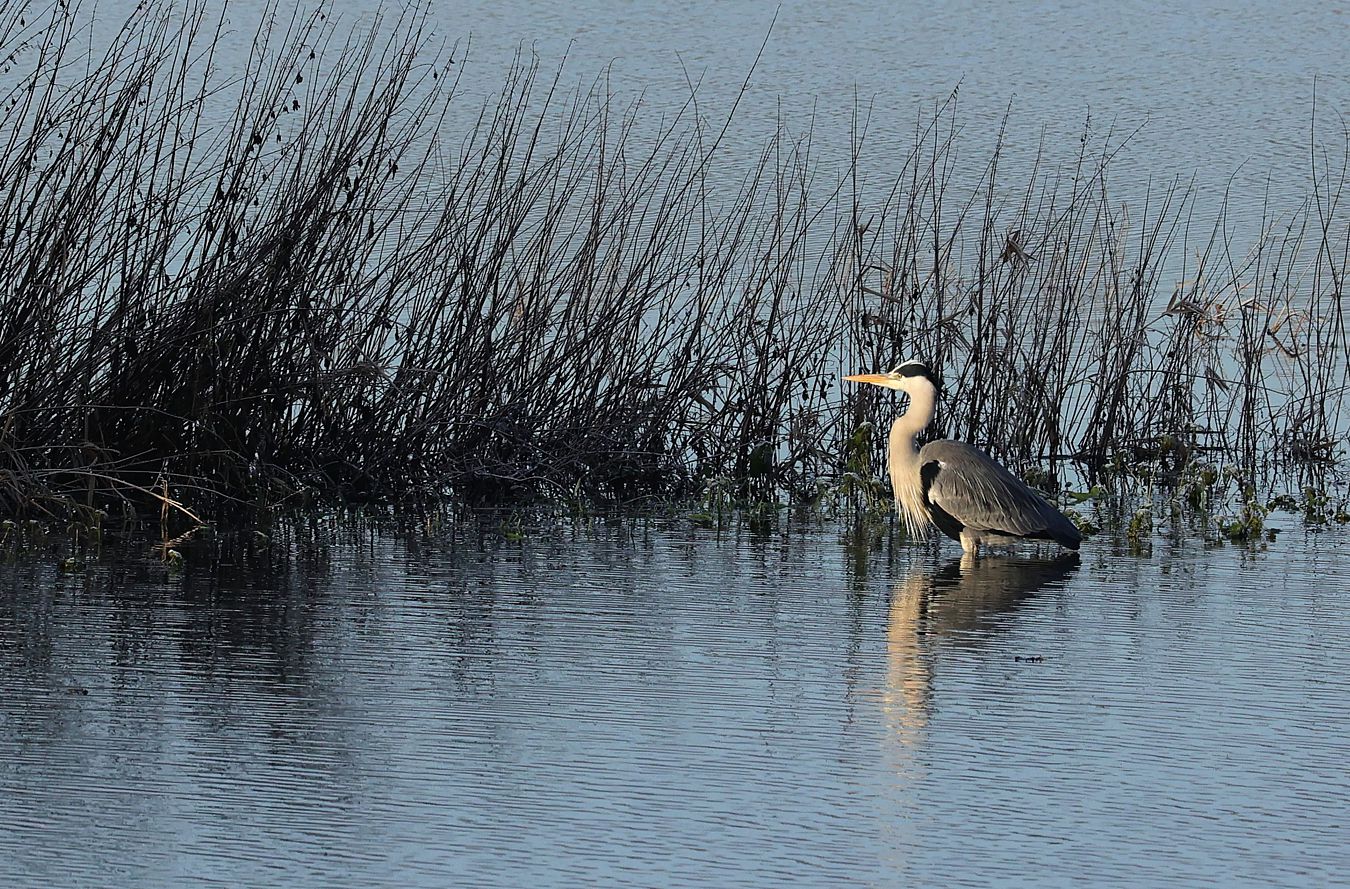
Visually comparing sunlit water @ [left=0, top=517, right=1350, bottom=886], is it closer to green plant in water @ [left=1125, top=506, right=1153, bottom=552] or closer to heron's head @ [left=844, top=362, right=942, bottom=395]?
green plant in water @ [left=1125, top=506, right=1153, bottom=552]

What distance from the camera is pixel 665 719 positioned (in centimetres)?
568

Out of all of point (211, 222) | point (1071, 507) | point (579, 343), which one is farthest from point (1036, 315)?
point (211, 222)

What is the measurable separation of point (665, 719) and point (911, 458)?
10.9 feet

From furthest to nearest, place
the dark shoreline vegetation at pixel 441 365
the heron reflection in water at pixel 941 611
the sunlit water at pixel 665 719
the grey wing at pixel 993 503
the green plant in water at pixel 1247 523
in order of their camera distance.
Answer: the green plant in water at pixel 1247 523, the dark shoreline vegetation at pixel 441 365, the grey wing at pixel 993 503, the heron reflection in water at pixel 941 611, the sunlit water at pixel 665 719

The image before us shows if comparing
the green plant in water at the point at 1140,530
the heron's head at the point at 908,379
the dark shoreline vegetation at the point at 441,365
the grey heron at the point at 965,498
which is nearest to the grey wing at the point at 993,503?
the grey heron at the point at 965,498

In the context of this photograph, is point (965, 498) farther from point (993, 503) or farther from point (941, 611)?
point (941, 611)

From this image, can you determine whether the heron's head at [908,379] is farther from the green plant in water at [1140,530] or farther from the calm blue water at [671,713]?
the green plant in water at [1140,530]

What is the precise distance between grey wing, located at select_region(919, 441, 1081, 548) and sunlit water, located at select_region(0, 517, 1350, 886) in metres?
0.14

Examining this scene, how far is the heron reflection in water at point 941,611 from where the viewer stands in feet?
19.5

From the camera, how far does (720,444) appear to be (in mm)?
9875

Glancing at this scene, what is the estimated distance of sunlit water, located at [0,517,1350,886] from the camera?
15.2 ft

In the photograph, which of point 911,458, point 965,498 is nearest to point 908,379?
point 911,458

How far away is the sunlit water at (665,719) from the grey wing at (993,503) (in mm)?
138

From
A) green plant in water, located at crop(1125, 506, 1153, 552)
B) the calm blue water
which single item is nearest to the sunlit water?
the calm blue water
